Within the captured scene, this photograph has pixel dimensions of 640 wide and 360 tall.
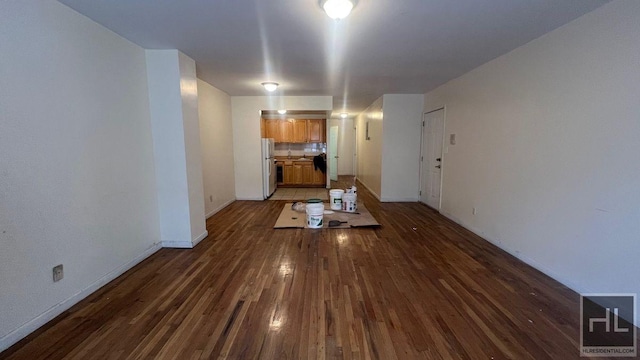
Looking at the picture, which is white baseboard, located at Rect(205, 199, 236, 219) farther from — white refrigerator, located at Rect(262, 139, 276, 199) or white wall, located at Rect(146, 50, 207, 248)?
white wall, located at Rect(146, 50, 207, 248)

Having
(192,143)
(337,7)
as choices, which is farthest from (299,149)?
(337,7)

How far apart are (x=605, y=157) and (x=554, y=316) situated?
4.36 ft

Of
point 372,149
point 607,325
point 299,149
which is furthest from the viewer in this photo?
point 299,149

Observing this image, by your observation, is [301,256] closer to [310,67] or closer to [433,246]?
[433,246]

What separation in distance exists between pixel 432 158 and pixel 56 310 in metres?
5.76

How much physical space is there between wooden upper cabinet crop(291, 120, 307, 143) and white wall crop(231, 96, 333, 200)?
2.09m

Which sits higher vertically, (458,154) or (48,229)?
(458,154)

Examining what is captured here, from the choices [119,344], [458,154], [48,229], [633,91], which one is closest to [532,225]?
[633,91]

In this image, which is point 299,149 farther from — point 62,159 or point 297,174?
point 62,159

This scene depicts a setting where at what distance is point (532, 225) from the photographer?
9.70 feet

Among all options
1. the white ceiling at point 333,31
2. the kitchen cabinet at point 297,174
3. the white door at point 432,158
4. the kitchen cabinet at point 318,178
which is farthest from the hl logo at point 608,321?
the kitchen cabinet at point 297,174

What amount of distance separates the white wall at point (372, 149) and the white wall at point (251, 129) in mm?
1327

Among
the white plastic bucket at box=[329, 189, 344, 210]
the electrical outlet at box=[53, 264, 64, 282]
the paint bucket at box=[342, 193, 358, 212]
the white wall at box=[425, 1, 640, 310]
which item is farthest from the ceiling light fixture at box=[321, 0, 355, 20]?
the white plastic bucket at box=[329, 189, 344, 210]

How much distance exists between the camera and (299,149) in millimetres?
9227
